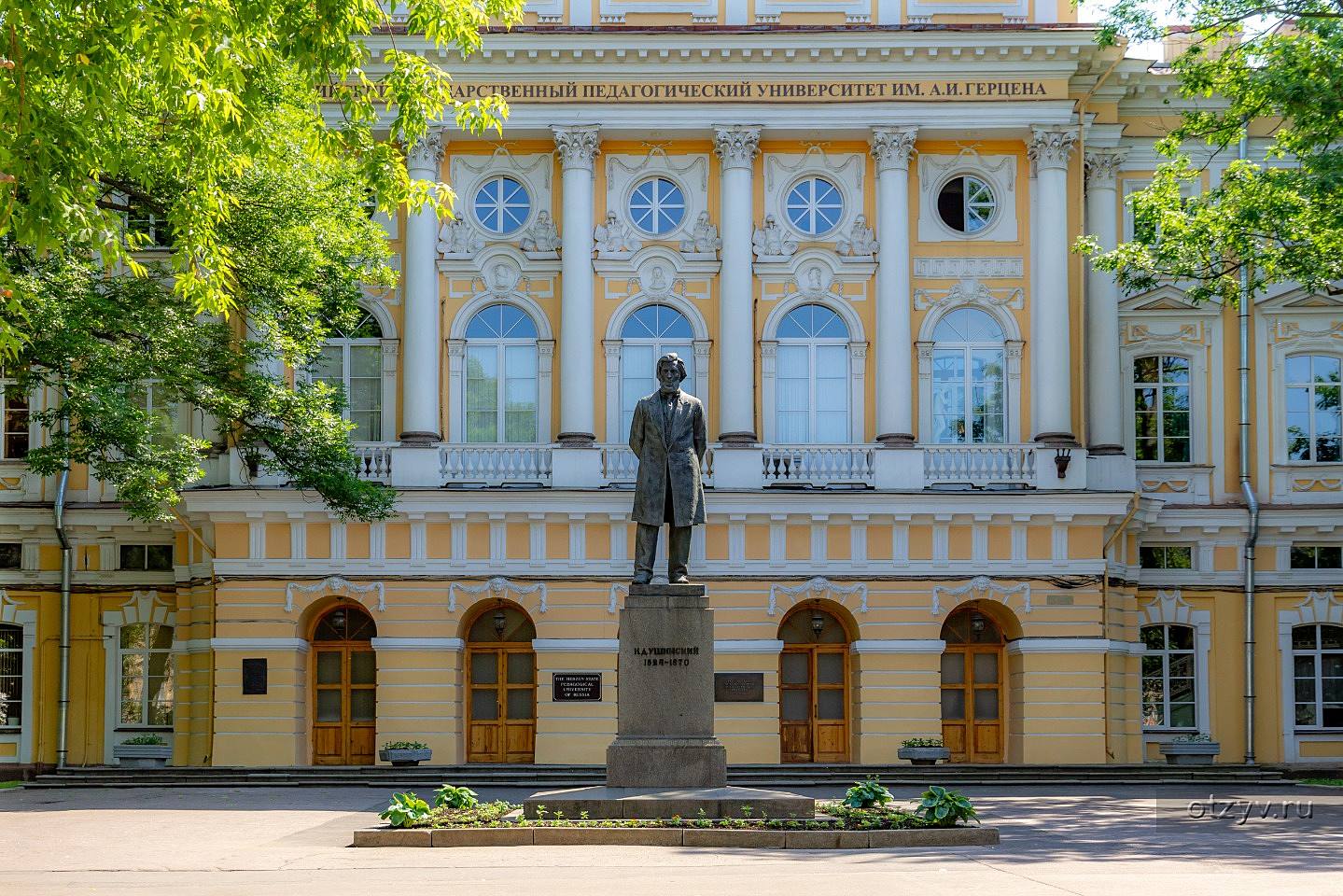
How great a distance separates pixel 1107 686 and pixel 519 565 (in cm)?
1041

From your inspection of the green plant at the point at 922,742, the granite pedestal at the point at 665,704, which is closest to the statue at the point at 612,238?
the green plant at the point at 922,742

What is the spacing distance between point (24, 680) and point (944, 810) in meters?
23.0

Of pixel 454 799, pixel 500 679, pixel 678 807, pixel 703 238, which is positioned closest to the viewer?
pixel 678 807

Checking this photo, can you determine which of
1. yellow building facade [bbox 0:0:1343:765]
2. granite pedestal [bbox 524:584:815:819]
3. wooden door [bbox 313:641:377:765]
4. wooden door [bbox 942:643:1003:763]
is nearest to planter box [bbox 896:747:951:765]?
yellow building facade [bbox 0:0:1343:765]

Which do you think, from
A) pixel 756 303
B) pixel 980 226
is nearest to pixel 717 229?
pixel 756 303

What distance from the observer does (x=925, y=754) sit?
104ft

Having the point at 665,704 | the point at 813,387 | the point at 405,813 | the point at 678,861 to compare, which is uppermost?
the point at 813,387

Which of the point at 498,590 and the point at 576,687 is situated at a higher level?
the point at 498,590

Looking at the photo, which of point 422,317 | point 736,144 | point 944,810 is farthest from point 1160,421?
point 944,810

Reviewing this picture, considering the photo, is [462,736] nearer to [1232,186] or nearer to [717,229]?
[717,229]

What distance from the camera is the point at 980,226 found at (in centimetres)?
3541

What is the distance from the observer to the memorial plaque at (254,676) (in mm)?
33094

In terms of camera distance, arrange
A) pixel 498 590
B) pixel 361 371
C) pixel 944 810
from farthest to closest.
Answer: pixel 361 371 < pixel 498 590 < pixel 944 810

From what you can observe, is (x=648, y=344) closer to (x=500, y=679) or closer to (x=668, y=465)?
(x=500, y=679)
